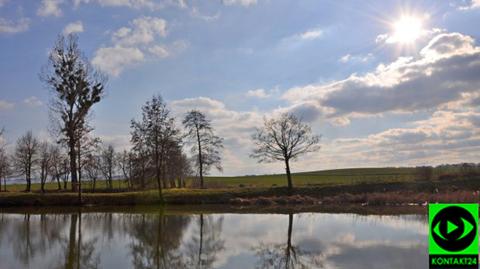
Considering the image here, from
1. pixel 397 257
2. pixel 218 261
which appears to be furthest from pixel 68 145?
pixel 397 257

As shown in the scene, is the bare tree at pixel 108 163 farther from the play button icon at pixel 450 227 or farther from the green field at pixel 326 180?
the play button icon at pixel 450 227

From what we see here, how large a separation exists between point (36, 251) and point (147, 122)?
2889cm

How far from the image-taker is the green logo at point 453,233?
575 cm

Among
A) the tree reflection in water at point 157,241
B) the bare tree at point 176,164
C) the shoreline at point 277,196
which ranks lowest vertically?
the tree reflection in water at point 157,241

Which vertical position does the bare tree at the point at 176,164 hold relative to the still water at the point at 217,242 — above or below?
above

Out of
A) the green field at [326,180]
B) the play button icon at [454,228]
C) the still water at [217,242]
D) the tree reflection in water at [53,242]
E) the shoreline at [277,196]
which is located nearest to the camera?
the play button icon at [454,228]

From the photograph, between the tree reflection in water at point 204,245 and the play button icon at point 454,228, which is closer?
Answer: the play button icon at point 454,228

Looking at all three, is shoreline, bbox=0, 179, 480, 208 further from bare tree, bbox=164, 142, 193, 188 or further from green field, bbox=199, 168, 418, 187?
bare tree, bbox=164, 142, 193, 188

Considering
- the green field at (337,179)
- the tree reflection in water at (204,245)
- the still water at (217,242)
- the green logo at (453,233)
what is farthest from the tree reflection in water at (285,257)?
the green field at (337,179)

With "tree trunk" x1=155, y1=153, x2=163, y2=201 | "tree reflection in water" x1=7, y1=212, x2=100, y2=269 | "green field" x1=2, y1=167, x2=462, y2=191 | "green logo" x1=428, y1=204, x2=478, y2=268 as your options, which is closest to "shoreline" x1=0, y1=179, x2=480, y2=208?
"tree trunk" x1=155, y1=153, x2=163, y2=201

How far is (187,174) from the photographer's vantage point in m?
67.4

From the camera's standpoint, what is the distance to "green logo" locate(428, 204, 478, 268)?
5746 mm

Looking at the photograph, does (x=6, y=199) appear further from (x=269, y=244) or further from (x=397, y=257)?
(x=397, y=257)

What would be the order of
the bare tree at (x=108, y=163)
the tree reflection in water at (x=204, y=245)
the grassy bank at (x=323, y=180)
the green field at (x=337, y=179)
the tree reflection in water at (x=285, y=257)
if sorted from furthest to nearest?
the bare tree at (x=108, y=163) → the grassy bank at (x=323, y=180) → the green field at (x=337, y=179) → the tree reflection in water at (x=204, y=245) → the tree reflection in water at (x=285, y=257)
